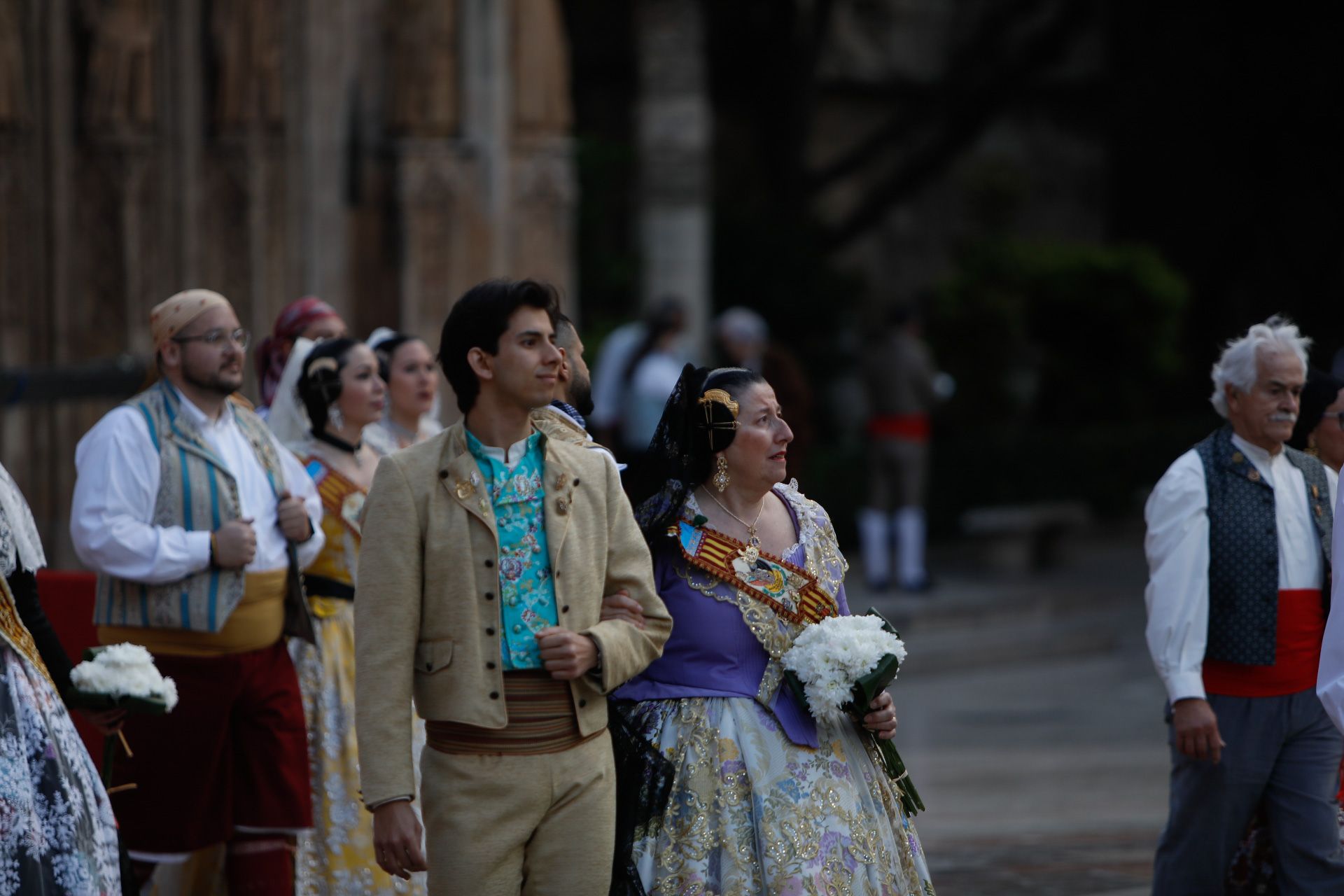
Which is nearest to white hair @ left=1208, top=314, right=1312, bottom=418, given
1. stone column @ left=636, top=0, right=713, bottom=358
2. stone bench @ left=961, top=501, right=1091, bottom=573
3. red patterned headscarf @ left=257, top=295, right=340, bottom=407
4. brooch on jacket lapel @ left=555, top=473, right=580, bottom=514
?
brooch on jacket lapel @ left=555, top=473, right=580, bottom=514

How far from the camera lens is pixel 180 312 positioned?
5.54 m

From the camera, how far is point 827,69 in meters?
21.2

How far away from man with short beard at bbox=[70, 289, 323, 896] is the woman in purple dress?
1.34m

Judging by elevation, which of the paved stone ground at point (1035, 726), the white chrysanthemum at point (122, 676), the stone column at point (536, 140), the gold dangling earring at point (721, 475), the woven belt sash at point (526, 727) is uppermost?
the stone column at point (536, 140)

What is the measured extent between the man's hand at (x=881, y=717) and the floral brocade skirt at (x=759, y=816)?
8 cm

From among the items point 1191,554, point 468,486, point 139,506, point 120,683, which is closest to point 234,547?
point 139,506

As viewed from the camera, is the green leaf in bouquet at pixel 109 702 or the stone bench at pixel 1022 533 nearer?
the green leaf in bouquet at pixel 109 702

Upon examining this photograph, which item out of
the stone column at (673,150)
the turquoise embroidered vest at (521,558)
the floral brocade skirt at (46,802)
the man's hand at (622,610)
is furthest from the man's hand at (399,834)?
the stone column at (673,150)

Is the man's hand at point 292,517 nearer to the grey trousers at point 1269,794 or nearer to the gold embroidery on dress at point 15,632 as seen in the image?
the gold embroidery on dress at point 15,632

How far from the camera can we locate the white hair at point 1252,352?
228 inches

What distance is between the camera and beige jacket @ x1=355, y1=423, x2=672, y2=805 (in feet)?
13.2

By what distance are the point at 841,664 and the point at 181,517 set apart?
2079mm

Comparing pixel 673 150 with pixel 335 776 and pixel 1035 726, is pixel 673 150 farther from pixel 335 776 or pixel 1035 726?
pixel 335 776

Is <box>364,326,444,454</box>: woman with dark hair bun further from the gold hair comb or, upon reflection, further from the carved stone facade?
the carved stone facade
